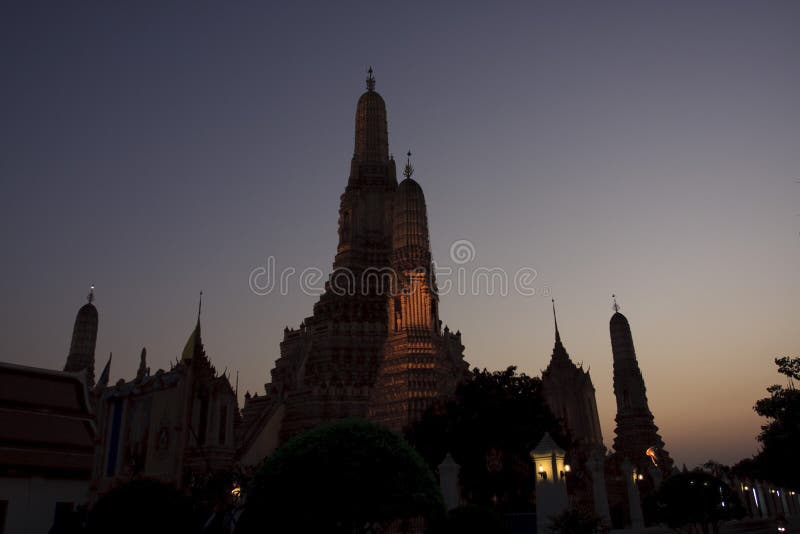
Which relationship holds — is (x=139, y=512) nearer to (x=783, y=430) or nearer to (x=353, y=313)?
(x=783, y=430)

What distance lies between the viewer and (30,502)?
92.8 ft

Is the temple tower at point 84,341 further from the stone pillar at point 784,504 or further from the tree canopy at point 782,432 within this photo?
Answer: the stone pillar at point 784,504

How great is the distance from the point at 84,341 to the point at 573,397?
49.9 metres

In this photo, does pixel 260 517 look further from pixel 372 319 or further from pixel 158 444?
pixel 372 319

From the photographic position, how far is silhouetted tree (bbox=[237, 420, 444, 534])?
14352 millimetres

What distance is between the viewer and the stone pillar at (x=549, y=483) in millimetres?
22234

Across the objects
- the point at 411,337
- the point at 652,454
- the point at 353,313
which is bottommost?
the point at 652,454

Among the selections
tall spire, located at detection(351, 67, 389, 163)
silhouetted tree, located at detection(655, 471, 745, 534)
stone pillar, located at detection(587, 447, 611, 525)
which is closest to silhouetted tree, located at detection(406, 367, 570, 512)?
stone pillar, located at detection(587, 447, 611, 525)

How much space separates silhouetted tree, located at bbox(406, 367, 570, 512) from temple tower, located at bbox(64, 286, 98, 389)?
149ft

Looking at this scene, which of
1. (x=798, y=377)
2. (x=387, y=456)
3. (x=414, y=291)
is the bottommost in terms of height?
(x=387, y=456)

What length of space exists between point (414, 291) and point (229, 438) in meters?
14.5

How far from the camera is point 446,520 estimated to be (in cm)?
1598

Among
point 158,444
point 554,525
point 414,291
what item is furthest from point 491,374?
point 158,444

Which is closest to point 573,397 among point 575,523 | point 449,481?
point 449,481
